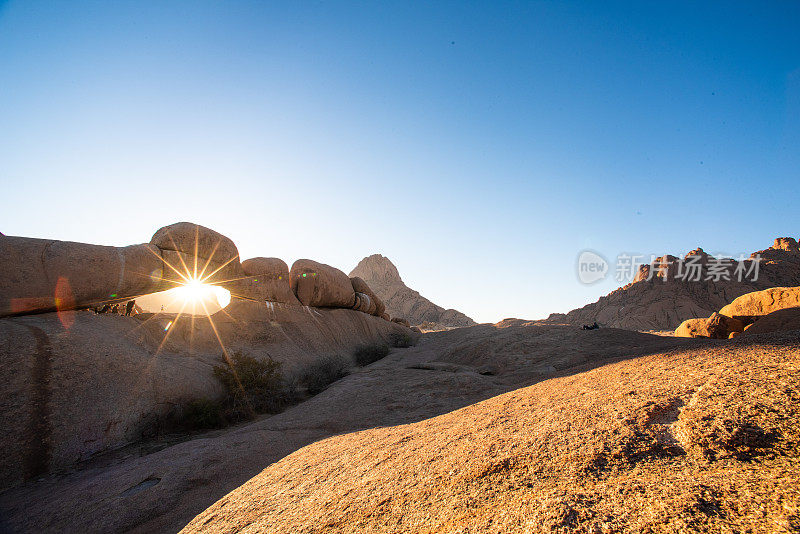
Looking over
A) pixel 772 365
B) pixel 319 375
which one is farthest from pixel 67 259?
pixel 772 365

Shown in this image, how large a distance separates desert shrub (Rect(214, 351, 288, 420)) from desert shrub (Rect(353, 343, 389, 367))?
530 centimetres

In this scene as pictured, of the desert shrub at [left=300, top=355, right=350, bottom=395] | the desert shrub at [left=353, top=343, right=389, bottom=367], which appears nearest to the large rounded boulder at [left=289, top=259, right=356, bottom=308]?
the desert shrub at [left=353, top=343, right=389, bottom=367]

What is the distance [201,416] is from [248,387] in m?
1.17

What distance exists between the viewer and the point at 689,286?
107 feet

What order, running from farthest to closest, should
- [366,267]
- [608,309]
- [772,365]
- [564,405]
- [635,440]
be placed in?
[366,267] → [608,309] → [564,405] → [772,365] → [635,440]

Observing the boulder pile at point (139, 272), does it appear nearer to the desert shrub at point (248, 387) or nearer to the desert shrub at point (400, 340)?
the desert shrub at point (248, 387)

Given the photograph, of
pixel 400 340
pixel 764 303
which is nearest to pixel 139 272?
pixel 400 340

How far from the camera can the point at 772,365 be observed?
2.40m

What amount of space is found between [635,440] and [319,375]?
8.10m

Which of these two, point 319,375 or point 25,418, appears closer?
point 25,418

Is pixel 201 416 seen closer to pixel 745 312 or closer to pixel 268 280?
pixel 268 280

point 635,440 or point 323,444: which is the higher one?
point 635,440

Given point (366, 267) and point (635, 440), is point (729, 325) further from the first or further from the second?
point (366, 267)

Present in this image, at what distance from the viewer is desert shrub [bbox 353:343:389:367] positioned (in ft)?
42.1
